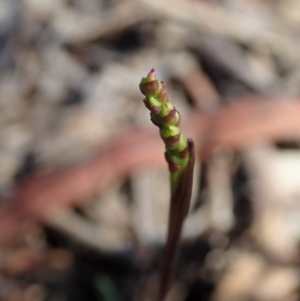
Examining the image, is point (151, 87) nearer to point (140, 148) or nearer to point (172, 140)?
point (172, 140)

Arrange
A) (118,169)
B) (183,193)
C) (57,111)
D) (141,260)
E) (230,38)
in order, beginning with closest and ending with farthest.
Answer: (183,193) < (141,260) < (118,169) < (57,111) < (230,38)

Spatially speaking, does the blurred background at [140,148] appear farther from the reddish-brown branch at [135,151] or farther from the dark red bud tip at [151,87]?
the dark red bud tip at [151,87]

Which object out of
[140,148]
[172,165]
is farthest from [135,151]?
[172,165]

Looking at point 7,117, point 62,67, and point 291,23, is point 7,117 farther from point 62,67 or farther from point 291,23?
point 291,23

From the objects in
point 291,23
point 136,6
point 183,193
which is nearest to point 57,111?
point 136,6

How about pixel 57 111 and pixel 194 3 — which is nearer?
pixel 57 111

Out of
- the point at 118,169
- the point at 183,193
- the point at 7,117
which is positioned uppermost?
the point at 7,117

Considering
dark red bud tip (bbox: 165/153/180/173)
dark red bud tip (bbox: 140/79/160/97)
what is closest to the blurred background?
dark red bud tip (bbox: 165/153/180/173)

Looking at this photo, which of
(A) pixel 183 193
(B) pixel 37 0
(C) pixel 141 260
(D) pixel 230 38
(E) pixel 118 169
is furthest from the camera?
(B) pixel 37 0
